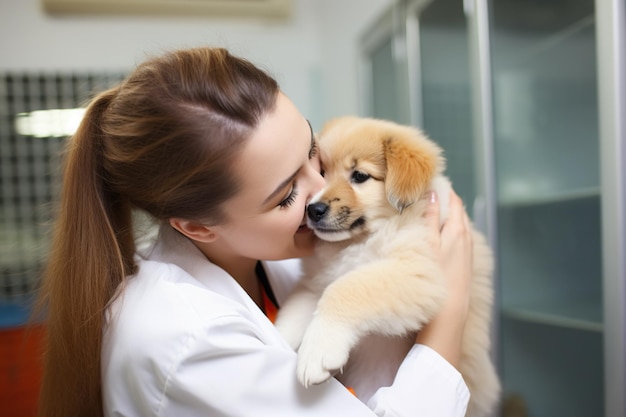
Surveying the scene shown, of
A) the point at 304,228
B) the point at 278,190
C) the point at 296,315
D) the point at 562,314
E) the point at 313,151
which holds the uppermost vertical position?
the point at 313,151

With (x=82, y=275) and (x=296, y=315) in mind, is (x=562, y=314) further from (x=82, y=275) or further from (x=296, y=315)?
(x=82, y=275)

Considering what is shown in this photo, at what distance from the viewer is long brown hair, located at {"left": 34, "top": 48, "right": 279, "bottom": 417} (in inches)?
45.0

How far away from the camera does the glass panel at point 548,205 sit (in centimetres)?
203

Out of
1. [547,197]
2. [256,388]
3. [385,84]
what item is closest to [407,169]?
[256,388]

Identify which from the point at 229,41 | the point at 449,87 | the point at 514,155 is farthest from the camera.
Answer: the point at 229,41

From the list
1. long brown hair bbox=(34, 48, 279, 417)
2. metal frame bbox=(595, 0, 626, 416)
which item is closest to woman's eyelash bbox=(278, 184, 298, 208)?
long brown hair bbox=(34, 48, 279, 417)

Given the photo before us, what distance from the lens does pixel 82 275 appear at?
1.19 m

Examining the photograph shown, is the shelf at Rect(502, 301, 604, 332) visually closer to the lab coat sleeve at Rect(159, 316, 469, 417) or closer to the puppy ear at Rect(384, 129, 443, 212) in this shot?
the puppy ear at Rect(384, 129, 443, 212)

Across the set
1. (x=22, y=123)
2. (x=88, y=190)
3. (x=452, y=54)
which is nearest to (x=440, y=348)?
(x=88, y=190)

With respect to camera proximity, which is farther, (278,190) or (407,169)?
(407,169)

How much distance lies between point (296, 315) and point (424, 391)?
16.3 inches

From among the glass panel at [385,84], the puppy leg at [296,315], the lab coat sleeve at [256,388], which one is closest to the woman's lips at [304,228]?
the puppy leg at [296,315]

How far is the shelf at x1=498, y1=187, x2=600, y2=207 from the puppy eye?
920 millimetres

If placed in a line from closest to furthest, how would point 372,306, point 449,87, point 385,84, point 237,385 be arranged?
point 237,385, point 372,306, point 449,87, point 385,84
